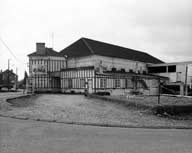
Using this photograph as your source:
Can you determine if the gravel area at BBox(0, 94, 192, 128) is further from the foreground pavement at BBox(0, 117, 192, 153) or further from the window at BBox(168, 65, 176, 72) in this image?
the window at BBox(168, 65, 176, 72)

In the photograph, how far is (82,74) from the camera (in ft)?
90.7

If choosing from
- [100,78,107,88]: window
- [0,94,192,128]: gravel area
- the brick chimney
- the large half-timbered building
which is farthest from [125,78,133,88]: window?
[0,94,192,128]: gravel area

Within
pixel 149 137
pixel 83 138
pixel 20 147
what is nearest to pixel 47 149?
pixel 20 147

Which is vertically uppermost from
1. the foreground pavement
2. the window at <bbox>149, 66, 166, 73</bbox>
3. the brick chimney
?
the brick chimney

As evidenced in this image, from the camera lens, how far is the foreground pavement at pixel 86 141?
4375 mm

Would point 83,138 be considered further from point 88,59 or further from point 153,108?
point 88,59

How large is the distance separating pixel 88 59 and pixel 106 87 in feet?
21.9

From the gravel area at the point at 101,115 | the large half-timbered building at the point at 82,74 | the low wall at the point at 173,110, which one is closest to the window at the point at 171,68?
the large half-timbered building at the point at 82,74

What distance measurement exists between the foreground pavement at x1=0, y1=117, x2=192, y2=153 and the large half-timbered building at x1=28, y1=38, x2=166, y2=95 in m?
20.4

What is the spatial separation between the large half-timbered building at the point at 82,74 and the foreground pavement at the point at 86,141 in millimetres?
20393

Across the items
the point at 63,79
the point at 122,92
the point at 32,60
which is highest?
the point at 32,60

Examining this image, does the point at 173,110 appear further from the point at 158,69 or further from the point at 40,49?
the point at 158,69

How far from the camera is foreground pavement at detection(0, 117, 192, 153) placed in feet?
14.4

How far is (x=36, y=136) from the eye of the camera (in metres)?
5.43
